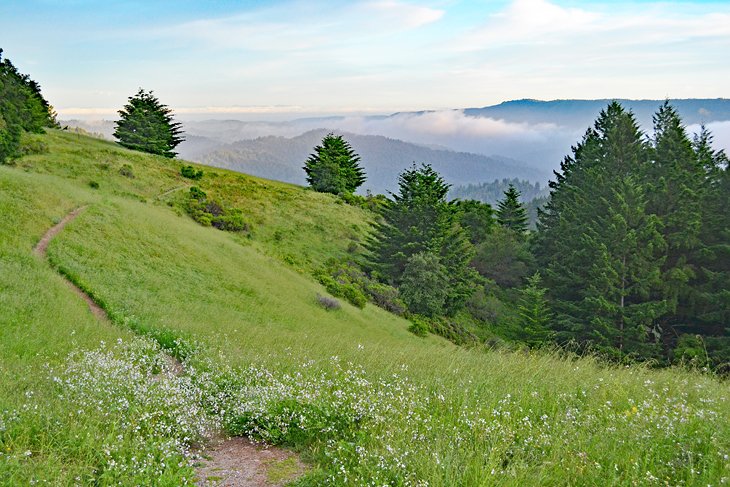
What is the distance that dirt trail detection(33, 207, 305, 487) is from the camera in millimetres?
5406

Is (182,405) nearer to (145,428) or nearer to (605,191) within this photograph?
(145,428)

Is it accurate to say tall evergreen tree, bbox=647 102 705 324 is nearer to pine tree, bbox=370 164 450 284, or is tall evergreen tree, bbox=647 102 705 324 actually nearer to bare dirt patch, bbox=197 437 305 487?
pine tree, bbox=370 164 450 284

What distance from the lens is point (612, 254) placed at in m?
37.9

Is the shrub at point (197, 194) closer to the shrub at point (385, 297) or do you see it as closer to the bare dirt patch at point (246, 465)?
the shrub at point (385, 297)

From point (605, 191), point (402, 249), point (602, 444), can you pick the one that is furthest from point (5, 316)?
point (605, 191)

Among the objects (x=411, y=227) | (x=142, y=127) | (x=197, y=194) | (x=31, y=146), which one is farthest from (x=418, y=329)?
Result: (x=142, y=127)

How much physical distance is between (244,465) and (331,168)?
238 ft

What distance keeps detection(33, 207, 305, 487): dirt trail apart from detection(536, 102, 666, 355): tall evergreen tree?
29017mm

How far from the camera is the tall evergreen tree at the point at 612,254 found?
3584cm

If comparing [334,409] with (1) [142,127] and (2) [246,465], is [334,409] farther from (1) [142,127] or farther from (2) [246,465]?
(1) [142,127]

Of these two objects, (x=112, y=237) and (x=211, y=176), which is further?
(x=211, y=176)

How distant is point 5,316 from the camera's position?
38.4 feet

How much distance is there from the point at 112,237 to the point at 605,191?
126ft

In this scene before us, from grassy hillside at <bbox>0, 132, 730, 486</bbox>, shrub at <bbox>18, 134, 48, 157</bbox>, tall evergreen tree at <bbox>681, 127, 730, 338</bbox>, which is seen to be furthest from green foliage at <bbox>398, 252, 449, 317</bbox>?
shrub at <bbox>18, 134, 48, 157</bbox>
